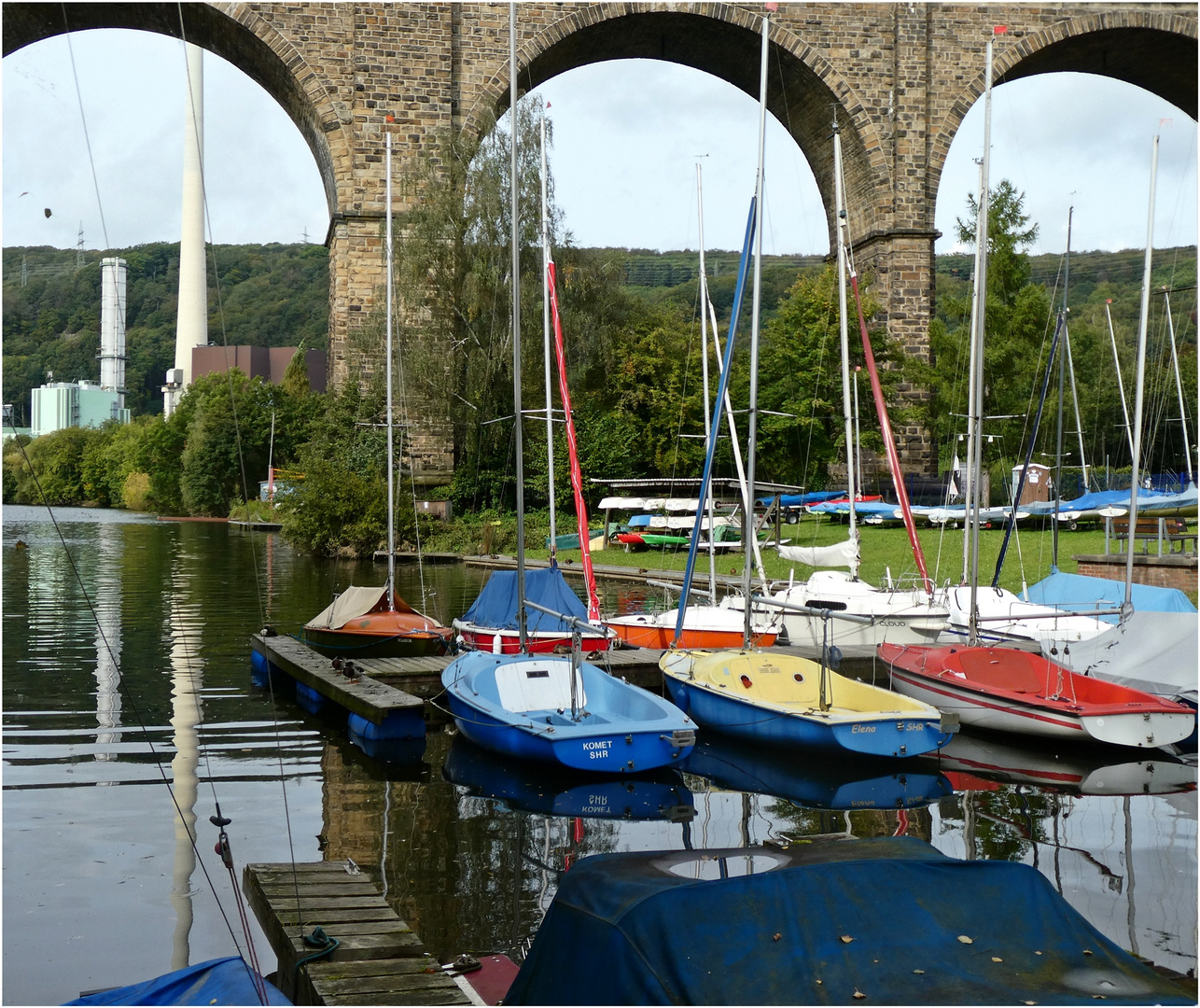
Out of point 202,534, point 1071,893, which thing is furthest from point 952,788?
point 202,534

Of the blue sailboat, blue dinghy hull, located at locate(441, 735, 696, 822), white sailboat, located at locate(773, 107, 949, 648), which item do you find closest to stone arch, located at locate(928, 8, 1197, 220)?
white sailboat, located at locate(773, 107, 949, 648)

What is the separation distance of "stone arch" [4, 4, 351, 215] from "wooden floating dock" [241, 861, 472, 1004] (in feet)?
81.6

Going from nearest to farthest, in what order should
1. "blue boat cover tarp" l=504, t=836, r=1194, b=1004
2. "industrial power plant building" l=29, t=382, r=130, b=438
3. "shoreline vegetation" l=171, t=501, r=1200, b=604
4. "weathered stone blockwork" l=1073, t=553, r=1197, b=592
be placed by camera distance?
"blue boat cover tarp" l=504, t=836, r=1194, b=1004
"weathered stone blockwork" l=1073, t=553, r=1197, b=592
"shoreline vegetation" l=171, t=501, r=1200, b=604
"industrial power plant building" l=29, t=382, r=130, b=438

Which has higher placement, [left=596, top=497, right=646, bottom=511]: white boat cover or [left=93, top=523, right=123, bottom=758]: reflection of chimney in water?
[left=596, top=497, right=646, bottom=511]: white boat cover

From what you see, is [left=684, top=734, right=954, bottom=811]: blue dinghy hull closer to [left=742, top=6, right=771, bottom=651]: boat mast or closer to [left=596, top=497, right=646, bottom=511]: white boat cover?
[left=742, top=6, right=771, bottom=651]: boat mast

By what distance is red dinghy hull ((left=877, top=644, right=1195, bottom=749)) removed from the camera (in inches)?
389

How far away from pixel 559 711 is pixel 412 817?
2.02m

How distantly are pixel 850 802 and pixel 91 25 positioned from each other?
26110 mm

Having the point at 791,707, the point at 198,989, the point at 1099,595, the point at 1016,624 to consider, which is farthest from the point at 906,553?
the point at 198,989

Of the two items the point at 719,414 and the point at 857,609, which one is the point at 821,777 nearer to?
the point at 719,414

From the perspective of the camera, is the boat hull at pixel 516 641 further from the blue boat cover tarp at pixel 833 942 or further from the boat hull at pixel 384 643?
the blue boat cover tarp at pixel 833 942

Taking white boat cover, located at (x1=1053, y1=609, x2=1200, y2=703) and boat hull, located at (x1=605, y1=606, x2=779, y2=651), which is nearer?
white boat cover, located at (x1=1053, y1=609, x2=1200, y2=703)

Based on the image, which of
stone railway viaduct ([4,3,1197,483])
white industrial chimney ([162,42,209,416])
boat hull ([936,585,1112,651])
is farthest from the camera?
white industrial chimney ([162,42,209,416])

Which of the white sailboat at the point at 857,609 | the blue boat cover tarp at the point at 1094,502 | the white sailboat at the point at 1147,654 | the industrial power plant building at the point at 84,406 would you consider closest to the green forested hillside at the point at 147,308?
the industrial power plant building at the point at 84,406
